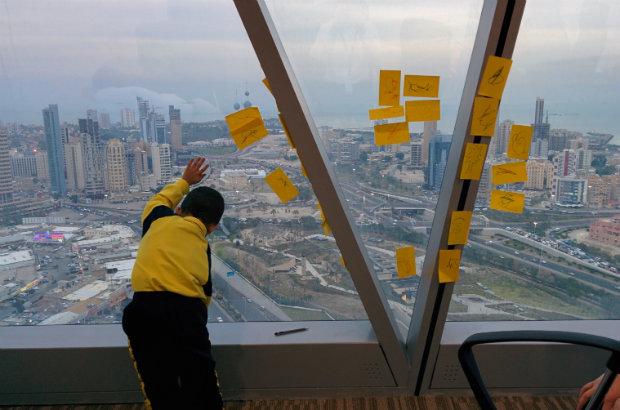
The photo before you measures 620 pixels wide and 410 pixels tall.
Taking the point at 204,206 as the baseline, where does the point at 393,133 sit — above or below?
above

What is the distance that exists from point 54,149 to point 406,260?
6.22 feet

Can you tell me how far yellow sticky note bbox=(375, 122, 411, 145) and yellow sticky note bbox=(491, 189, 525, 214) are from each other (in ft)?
1.65

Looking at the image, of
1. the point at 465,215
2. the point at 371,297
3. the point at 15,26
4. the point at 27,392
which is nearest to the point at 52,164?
the point at 15,26

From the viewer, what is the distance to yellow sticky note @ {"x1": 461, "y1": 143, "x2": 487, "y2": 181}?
5.41ft

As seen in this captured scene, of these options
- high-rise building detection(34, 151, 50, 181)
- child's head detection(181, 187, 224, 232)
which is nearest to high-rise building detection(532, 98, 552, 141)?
child's head detection(181, 187, 224, 232)

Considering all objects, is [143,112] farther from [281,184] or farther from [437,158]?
[437,158]

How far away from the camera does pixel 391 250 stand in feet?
6.86

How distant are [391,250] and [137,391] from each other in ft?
4.87

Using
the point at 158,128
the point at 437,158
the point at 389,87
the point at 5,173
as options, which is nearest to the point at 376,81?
the point at 389,87

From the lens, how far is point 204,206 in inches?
66.2

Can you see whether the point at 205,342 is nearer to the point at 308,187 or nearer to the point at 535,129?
the point at 308,187

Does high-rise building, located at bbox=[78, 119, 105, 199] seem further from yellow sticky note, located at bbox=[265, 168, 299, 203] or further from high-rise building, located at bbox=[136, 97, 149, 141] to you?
yellow sticky note, located at bbox=[265, 168, 299, 203]

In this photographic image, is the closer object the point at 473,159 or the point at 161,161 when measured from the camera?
the point at 473,159

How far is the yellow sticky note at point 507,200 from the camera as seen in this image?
1.86 meters
